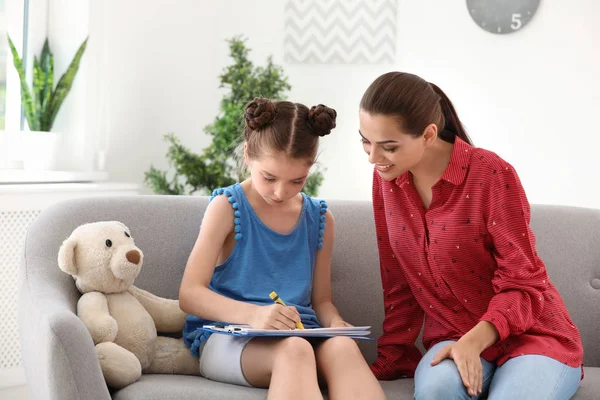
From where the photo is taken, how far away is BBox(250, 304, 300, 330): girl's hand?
1.89 m

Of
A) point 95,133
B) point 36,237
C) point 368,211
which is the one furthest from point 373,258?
point 95,133

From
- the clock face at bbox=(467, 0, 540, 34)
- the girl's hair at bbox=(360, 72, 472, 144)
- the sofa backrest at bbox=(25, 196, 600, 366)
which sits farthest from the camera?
the clock face at bbox=(467, 0, 540, 34)

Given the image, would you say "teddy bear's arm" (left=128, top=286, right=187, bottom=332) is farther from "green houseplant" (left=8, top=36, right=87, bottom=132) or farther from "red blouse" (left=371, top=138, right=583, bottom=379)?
"green houseplant" (left=8, top=36, right=87, bottom=132)

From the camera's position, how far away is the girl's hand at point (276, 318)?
189 centimetres

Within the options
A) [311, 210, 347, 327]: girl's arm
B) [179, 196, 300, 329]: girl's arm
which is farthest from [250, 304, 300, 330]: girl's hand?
[311, 210, 347, 327]: girl's arm

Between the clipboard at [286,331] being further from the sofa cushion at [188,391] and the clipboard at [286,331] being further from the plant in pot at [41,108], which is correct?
the plant in pot at [41,108]

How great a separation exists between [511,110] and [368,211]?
192 cm

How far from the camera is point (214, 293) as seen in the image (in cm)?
203

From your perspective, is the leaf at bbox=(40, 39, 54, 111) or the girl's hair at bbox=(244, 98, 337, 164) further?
the leaf at bbox=(40, 39, 54, 111)

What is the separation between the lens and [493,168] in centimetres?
192

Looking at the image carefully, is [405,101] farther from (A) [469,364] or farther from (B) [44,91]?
(B) [44,91]

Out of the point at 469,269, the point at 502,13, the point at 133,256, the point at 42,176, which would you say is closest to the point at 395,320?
the point at 469,269

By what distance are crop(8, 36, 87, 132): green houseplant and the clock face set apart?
1.88 meters

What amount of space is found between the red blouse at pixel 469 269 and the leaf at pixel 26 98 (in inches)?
77.1
